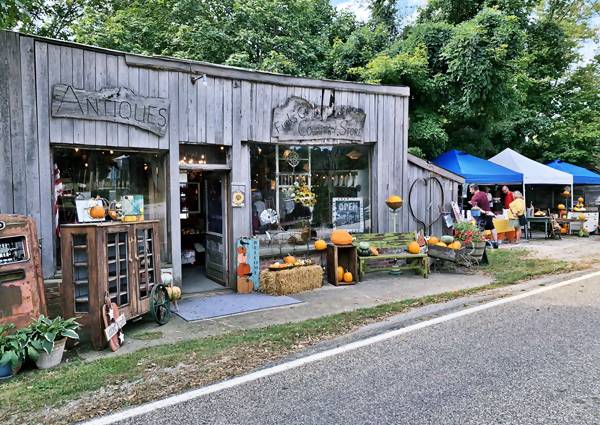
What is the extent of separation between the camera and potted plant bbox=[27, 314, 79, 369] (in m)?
4.27

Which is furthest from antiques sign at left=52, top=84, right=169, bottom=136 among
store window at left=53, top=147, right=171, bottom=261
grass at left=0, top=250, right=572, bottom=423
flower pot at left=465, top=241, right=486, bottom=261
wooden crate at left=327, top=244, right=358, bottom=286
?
flower pot at left=465, top=241, right=486, bottom=261

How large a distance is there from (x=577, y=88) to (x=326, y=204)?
1782 cm

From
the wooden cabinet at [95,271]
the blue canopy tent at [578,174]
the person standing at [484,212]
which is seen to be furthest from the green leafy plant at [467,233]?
the blue canopy tent at [578,174]

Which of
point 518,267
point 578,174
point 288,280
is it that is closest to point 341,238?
point 288,280

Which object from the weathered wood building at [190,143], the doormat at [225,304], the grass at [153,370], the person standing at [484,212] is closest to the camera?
the grass at [153,370]

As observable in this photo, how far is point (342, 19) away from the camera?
1866cm

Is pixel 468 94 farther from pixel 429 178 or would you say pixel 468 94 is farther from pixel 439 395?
pixel 439 395

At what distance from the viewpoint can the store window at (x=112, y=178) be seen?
6430 mm

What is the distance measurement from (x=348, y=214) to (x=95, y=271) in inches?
226

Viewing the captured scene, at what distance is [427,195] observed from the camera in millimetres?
10305

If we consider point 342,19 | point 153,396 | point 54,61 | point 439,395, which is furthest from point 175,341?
point 342,19

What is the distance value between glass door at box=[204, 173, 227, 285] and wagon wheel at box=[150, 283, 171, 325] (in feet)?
6.64

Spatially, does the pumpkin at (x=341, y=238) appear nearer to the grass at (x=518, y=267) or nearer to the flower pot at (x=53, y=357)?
the grass at (x=518, y=267)

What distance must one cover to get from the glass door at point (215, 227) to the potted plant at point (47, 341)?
11.9 ft
